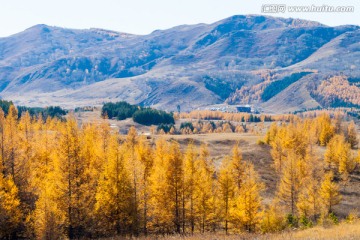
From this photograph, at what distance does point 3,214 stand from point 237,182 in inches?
1509

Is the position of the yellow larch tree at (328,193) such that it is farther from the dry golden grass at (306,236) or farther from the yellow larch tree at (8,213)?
the yellow larch tree at (8,213)

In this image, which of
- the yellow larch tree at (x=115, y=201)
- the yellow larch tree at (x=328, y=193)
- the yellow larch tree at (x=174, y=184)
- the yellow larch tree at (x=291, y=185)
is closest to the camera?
the yellow larch tree at (x=115, y=201)

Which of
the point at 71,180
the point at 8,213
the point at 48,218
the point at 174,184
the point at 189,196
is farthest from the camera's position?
the point at 189,196

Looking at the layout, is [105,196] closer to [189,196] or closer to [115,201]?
[115,201]

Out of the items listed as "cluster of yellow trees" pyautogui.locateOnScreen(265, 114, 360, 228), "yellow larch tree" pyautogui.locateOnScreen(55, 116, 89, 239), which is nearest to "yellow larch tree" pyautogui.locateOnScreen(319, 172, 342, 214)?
"cluster of yellow trees" pyautogui.locateOnScreen(265, 114, 360, 228)

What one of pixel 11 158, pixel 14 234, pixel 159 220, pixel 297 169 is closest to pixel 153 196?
pixel 159 220

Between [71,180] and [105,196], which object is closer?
[71,180]

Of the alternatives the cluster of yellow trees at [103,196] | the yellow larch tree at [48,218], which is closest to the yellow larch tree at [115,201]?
the cluster of yellow trees at [103,196]

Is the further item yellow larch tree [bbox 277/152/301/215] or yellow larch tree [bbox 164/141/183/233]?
yellow larch tree [bbox 277/152/301/215]

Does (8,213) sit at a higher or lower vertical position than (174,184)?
lower

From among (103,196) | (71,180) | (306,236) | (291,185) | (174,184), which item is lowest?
(291,185)

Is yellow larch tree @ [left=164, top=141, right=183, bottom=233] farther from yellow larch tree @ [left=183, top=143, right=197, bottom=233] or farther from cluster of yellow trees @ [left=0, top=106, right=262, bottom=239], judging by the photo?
yellow larch tree @ [left=183, top=143, right=197, bottom=233]

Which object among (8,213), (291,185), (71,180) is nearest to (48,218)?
(71,180)

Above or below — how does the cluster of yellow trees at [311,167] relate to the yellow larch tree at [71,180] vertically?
below
